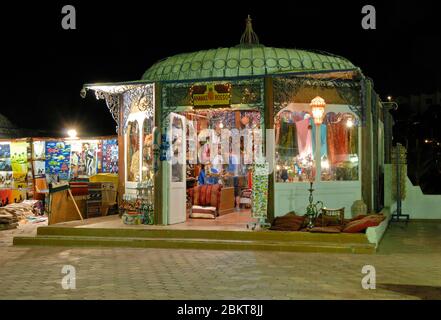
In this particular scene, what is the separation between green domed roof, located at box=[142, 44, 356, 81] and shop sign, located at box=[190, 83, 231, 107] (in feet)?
1.79

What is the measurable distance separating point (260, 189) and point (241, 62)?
3.45 metres

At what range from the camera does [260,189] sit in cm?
1191

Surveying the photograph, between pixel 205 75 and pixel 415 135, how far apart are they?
989 inches

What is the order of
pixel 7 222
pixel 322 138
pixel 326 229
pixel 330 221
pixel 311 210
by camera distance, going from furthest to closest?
pixel 7 222 → pixel 322 138 → pixel 330 221 → pixel 311 210 → pixel 326 229

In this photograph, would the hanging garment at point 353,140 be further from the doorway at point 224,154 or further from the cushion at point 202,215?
the cushion at point 202,215

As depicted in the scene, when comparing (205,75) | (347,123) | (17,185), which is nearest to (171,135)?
(205,75)

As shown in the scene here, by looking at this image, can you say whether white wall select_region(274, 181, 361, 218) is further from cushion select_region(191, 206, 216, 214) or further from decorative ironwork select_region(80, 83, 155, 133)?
decorative ironwork select_region(80, 83, 155, 133)

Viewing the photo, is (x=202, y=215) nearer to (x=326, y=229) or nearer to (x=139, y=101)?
A: (x=139, y=101)

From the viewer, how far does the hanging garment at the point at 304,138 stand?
1301cm

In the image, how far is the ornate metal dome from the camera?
13453 mm

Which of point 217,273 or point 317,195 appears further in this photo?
point 317,195

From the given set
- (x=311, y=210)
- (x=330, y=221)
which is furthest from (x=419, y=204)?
(x=311, y=210)

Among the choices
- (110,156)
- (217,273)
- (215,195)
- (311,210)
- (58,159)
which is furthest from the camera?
(58,159)

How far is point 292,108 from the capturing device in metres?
12.8
